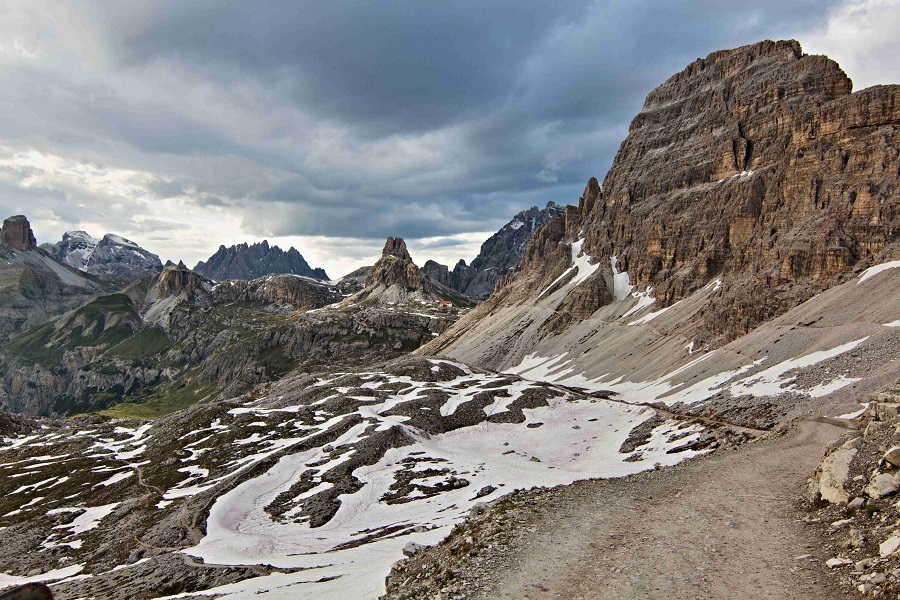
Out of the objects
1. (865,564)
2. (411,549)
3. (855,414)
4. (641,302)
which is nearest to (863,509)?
(865,564)

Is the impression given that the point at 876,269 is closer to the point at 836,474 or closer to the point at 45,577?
the point at 836,474

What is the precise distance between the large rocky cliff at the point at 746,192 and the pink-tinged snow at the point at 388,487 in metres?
49.6

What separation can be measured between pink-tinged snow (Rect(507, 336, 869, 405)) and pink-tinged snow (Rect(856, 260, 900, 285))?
28.9 meters

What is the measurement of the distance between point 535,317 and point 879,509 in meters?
158

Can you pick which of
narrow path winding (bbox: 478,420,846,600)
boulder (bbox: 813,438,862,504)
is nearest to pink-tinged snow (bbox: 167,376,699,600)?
narrow path winding (bbox: 478,420,846,600)

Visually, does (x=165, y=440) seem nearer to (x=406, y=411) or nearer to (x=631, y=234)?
(x=406, y=411)

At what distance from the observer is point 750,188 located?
441ft

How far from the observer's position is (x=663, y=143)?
17850cm

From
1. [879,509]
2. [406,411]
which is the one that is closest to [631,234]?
[406,411]

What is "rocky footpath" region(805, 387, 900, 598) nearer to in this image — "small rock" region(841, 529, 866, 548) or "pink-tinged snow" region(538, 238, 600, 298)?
"small rock" region(841, 529, 866, 548)

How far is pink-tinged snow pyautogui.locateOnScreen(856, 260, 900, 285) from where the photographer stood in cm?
8731

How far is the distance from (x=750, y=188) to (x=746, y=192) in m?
1.36

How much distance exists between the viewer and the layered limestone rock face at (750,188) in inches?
4055

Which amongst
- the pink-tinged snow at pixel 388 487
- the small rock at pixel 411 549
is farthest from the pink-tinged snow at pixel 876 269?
the small rock at pixel 411 549
